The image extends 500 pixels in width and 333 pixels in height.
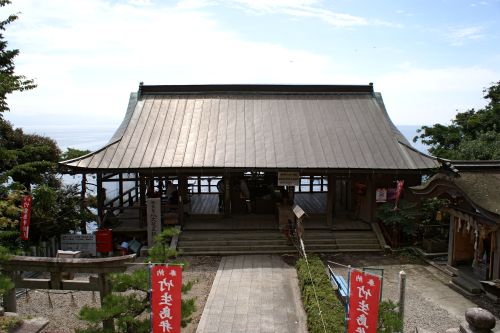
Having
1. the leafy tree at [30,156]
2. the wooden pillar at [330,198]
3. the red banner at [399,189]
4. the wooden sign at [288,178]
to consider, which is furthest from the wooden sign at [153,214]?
the red banner at [399,189]

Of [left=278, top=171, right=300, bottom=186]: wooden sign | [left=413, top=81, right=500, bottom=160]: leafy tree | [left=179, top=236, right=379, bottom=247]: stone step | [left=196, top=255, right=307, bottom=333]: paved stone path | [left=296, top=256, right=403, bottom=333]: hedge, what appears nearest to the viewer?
[left=296, top=256, right=403, bottom=333]: hedge

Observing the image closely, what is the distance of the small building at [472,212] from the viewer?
35.3ft

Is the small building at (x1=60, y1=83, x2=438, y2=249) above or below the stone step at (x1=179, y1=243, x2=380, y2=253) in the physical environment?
above

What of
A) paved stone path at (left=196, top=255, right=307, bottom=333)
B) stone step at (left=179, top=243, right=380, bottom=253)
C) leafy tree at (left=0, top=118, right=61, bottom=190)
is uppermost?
leafy tree at (left=0, top=118, right=61, bottom=190)

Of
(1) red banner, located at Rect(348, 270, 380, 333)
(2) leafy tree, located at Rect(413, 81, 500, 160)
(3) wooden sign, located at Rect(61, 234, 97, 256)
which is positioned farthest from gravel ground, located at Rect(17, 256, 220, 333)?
(2) leafy tree, located at Rect(413, 81, 500, 160)

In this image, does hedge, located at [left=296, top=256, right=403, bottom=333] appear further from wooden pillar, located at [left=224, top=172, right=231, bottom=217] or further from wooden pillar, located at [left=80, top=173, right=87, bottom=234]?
wooden pillar, located at [left=80, top=173, right=87, bottom=234]

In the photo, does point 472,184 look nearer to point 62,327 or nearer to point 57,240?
point 62,327

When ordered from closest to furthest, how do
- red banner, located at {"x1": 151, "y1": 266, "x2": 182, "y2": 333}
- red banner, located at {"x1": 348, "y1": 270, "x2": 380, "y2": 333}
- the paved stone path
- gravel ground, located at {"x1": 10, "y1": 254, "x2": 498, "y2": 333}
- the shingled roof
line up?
red banner, located at {"x1": 348, "y1": 270, "x2": 380, "y2": 333}, red banner, located at {"x1": 151, "y1": 266, "x2": 182, "y2": 333}, the paved stone path, gravel ground, located at {"x1": 10, "y1": 254, "x2": 498, "y2": 333}, the shingled roof

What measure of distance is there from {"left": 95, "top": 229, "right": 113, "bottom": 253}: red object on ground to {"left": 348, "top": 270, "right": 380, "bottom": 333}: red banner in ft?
35.4

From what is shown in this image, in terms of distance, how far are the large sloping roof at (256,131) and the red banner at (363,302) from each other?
29.3 feet

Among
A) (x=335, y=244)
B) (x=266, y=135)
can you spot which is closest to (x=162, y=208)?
(x=266, y=135)

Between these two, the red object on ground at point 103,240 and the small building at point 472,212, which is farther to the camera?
the red object on ground at point 103,240

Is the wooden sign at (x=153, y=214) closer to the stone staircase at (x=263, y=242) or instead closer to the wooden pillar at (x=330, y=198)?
the stone staircase at (x=263, y=242)

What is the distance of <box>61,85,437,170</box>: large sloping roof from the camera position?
619 inches
